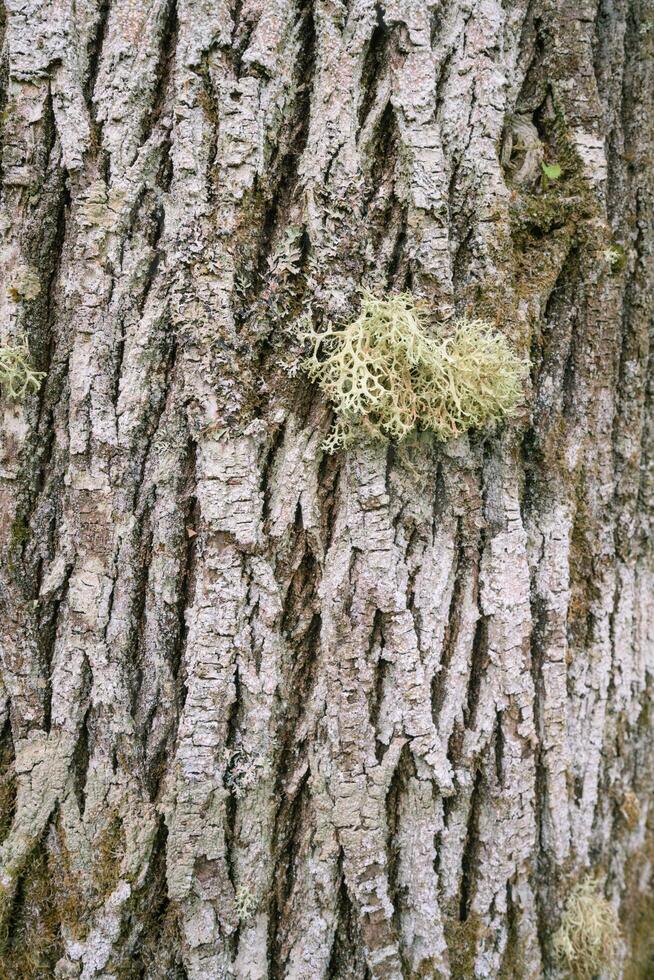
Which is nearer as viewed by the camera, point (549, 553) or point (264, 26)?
point (264, 26)

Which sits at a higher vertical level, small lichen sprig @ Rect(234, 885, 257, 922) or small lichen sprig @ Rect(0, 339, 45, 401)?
small lichen sprig @ Rect(0, 339, 45, 401)

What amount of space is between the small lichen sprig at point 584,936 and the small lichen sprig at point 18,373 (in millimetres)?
2259

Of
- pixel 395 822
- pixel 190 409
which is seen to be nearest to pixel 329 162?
pixel 190 409

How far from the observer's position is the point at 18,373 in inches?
62.1

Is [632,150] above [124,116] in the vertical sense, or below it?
above

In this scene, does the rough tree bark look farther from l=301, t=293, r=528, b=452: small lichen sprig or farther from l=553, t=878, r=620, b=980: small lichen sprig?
l=553, t=878, r=620, b=980: small lichen sprig

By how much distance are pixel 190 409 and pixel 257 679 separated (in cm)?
73

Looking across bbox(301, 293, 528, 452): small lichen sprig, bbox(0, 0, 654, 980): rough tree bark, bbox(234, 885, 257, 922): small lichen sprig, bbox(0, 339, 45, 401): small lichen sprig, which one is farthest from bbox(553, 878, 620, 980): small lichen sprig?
bbox(0, 339, 45, 401): small lichen sprig

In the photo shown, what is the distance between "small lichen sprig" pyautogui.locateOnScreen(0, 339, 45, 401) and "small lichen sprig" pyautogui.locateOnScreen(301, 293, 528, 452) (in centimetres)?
73

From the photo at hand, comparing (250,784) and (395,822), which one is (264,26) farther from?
(395,822)

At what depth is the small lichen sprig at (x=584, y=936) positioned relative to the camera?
6.15ft

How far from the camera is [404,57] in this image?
1534 mm

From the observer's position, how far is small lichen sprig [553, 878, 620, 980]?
73.8 inches

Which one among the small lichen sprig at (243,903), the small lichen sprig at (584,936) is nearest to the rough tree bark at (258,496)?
the small lichen sprig at (243,903)
